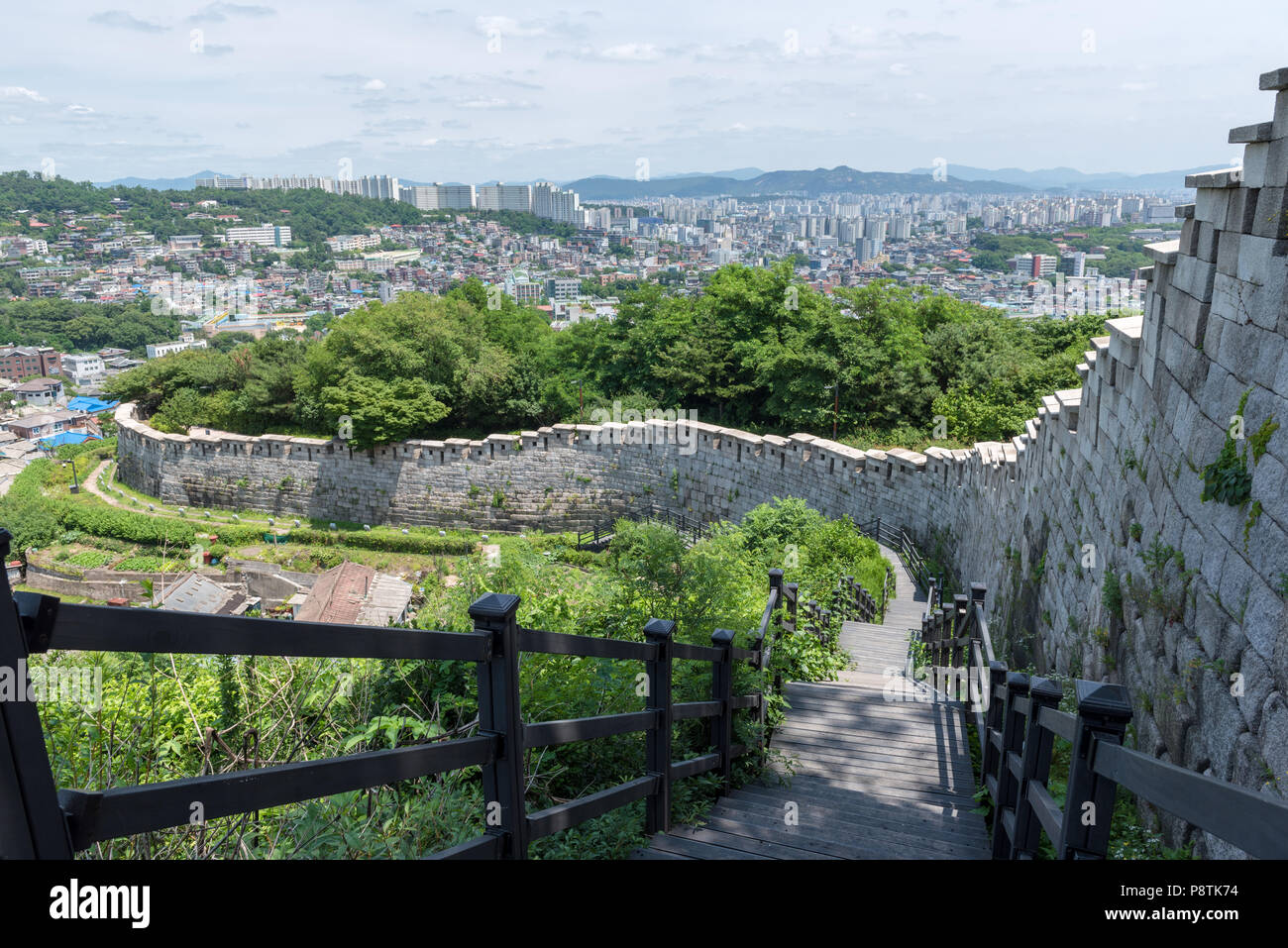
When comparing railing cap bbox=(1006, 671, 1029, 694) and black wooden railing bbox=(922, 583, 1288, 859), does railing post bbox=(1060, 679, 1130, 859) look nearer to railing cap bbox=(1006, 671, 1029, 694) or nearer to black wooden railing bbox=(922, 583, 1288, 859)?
black wooden railing bbox=(922, 583, 1288, 859)

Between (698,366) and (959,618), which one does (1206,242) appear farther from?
(698,366)

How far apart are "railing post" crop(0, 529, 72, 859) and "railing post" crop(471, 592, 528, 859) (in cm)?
103

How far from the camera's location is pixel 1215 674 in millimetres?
3492

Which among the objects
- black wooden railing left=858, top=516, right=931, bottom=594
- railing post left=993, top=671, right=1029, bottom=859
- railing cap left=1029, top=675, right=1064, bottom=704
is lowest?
black wooden railing left=858, top=516, right=931, bottom=594

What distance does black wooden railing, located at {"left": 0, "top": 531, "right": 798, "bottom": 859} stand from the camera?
127 cm

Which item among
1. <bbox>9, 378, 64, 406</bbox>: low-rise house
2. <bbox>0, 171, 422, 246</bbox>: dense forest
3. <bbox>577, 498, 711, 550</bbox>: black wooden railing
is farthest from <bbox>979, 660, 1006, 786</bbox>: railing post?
<bbox>0, 171, 422, 246</bbox>: dense forest

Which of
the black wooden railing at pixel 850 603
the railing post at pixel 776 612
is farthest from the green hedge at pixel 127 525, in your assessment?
the railing post at pixel 776 612

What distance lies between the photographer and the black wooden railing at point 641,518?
59.0 feet

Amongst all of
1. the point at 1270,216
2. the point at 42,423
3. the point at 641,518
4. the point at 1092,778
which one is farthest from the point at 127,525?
the point at 42,423

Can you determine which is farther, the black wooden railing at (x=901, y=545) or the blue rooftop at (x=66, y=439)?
the blue rooftop at (x=66, y=439)

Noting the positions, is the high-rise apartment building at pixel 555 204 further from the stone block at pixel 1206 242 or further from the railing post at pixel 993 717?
the railing post at pixel 993 717

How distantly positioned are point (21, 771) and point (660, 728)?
258cm
